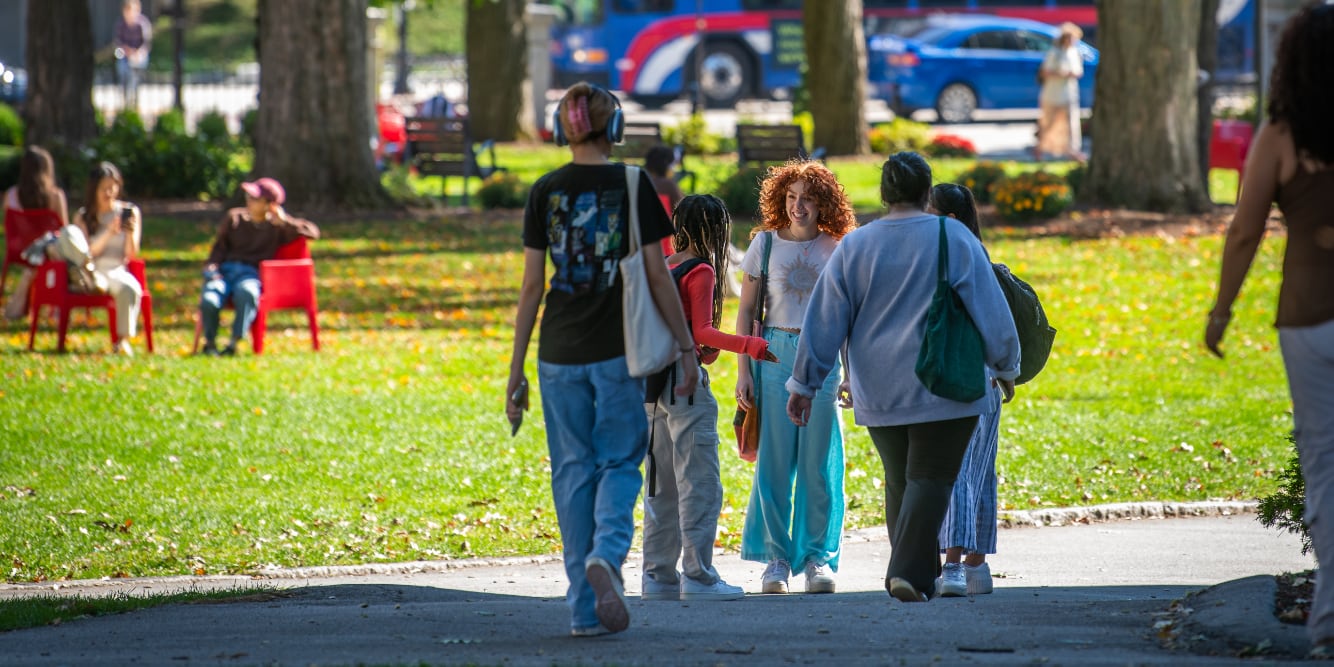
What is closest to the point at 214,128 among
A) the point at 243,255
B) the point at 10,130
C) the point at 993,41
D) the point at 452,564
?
the point at 10,130

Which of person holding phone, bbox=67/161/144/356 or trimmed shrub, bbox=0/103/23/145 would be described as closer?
person holding phone, bbox=67/161/144/356

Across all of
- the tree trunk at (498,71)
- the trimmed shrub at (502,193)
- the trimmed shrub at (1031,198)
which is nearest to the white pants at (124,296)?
the trimmed shrub at (502,193)

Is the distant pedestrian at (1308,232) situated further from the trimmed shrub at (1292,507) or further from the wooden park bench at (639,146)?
the wooden park bench at (639,146)

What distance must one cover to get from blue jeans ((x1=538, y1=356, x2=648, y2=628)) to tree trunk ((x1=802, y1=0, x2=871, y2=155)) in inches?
854

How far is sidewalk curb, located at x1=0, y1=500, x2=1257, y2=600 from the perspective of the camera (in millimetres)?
7484

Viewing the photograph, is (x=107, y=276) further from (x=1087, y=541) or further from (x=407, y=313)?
(x=1087, y=541)

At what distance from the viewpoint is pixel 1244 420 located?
11.1 m

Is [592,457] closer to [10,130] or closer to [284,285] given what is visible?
[284,285]

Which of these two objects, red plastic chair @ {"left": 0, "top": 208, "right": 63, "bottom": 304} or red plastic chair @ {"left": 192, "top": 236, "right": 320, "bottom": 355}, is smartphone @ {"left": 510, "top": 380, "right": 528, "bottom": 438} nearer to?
red plastic chair @ {"left": 192, "top": 236, "right": 320, "bottom": 355}

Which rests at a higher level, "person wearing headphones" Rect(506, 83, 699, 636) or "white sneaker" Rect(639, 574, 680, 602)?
"person wearing headphones" Rect(506, 83, 699, 636)

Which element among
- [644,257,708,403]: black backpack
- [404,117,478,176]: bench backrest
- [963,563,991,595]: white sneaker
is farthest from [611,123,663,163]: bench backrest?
[963,563,991,595]: white sneaker

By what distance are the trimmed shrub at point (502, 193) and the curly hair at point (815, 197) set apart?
588 inches

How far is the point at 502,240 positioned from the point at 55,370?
767 cm

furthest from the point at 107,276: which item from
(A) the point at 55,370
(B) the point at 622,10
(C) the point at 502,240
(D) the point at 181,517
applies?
(B) the point at 622,10
